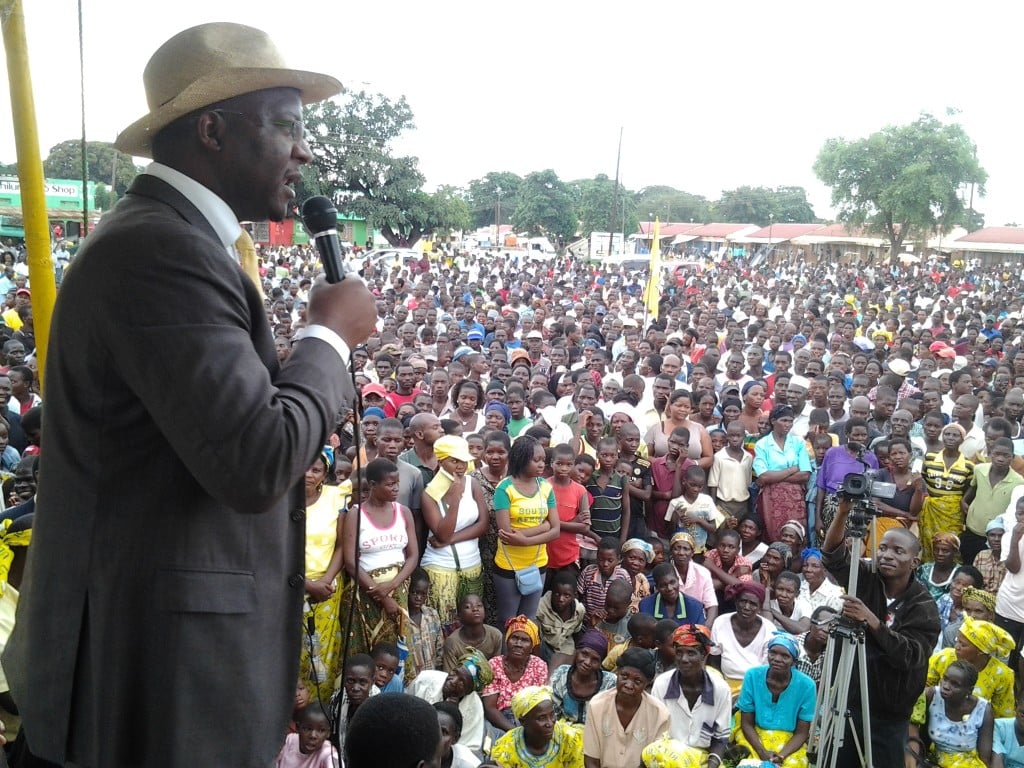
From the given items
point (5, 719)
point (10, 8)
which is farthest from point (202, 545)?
point (5, 719)

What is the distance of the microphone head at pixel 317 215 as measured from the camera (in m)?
1.43

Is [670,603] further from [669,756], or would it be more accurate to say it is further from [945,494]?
[945,494]

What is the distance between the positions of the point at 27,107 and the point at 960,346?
1397cm

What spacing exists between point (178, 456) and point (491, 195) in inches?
2653

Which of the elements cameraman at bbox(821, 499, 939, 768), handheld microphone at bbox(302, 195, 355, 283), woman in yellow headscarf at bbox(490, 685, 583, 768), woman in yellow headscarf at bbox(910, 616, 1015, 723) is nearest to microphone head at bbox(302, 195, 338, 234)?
handheld microphone at bbox(302, 195, 355, 283)

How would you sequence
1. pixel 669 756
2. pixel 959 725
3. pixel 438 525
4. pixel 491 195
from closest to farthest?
pixel 669 756 → pixel 959 725 → pixel 438 525 → pixel 491 195

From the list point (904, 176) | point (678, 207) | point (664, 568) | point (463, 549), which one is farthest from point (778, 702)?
point (678, 207)

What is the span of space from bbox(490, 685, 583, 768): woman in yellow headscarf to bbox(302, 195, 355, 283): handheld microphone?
123 inches

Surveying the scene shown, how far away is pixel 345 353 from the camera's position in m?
1.16

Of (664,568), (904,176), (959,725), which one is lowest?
(959,725)

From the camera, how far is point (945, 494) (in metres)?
6.32

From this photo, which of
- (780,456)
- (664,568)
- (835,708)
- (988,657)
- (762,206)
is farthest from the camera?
(762,206)

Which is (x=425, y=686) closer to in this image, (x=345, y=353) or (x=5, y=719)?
(x=5, y=719)

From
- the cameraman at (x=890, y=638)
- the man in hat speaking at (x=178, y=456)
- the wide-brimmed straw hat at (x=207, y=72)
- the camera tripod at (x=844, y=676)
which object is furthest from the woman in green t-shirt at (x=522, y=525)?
the wide-brimmed straw hat at (x=207, y=72)
